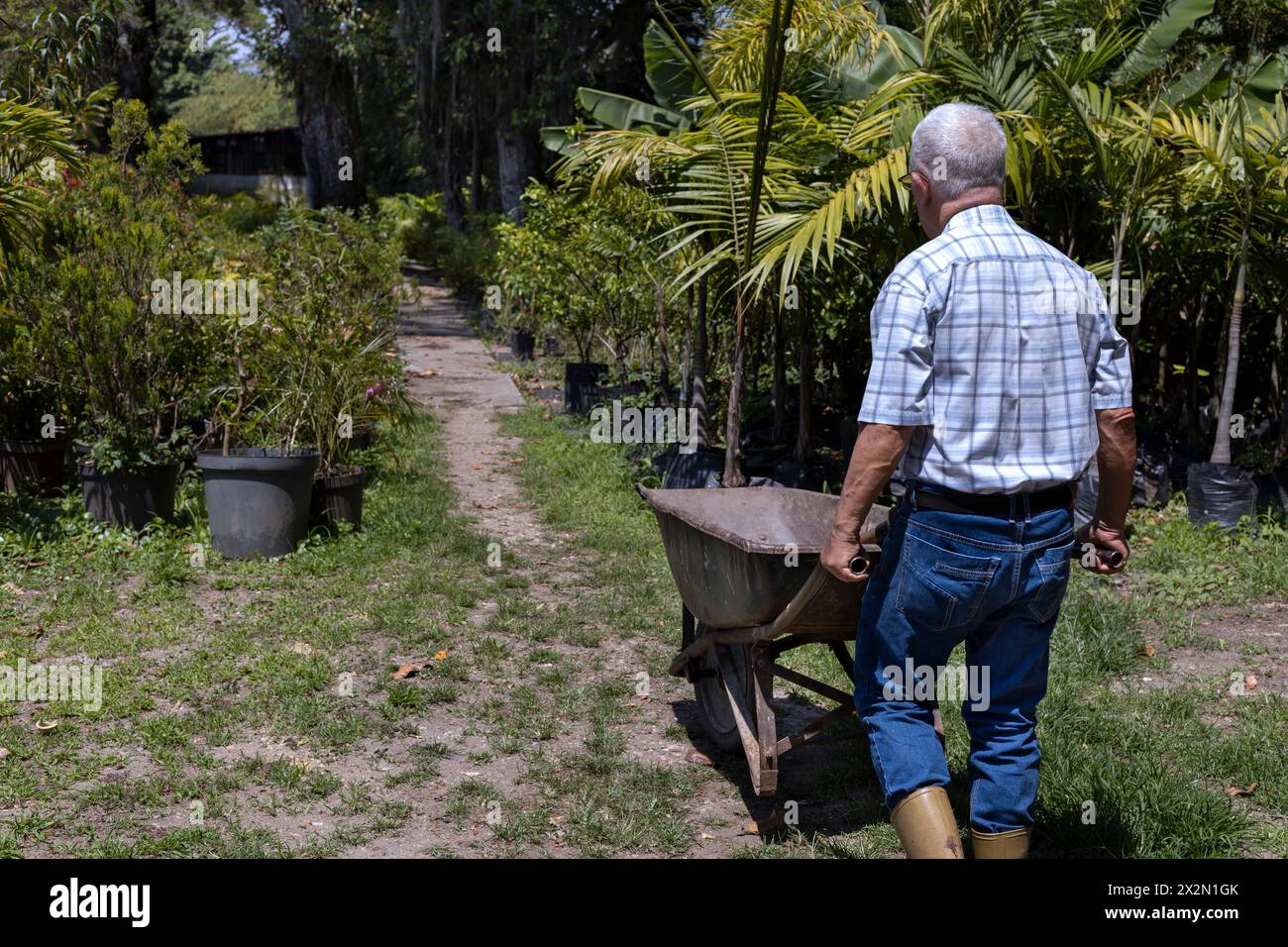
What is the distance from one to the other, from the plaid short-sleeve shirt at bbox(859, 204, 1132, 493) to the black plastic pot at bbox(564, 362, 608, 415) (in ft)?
31.7

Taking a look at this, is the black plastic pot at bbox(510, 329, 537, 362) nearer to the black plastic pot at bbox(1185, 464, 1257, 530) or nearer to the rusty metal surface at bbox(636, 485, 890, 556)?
the black plastic pot at bbox(1185, 464, 1257, 530)

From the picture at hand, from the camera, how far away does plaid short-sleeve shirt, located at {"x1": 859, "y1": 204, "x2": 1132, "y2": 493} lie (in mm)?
3164

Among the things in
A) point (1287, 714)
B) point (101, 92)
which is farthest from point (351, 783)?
point (101, 92)

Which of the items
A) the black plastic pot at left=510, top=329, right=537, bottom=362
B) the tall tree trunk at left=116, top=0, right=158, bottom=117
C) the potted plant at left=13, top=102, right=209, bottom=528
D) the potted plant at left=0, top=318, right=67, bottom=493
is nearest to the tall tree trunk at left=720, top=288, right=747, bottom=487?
the potted plant at left=13, top=102, right=209, bottom=528

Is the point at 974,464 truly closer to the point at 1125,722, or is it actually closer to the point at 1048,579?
the point at 1048,579

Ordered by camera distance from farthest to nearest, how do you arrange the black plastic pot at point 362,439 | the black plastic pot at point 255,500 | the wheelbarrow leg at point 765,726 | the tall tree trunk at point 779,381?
the black plastic pot at point 362,439, the tall tree trunk at point 779,381, the black plastic pot at point 255,500, the wheelbarrow leg at point 765,726

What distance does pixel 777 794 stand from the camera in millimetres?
4750

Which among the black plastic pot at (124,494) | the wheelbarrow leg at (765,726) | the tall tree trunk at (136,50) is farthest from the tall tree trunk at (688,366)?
the tall tree trunk at (136,50)

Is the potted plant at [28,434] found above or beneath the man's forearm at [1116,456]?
beneath

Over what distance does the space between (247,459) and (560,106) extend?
15193 millimetres

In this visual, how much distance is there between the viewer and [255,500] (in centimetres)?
730

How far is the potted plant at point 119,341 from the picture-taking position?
7656 mm

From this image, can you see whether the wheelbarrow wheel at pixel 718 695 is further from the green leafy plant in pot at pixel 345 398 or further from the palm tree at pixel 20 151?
the palm tree at pixel 20 151

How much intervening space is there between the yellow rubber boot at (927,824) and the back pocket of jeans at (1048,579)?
551mm
